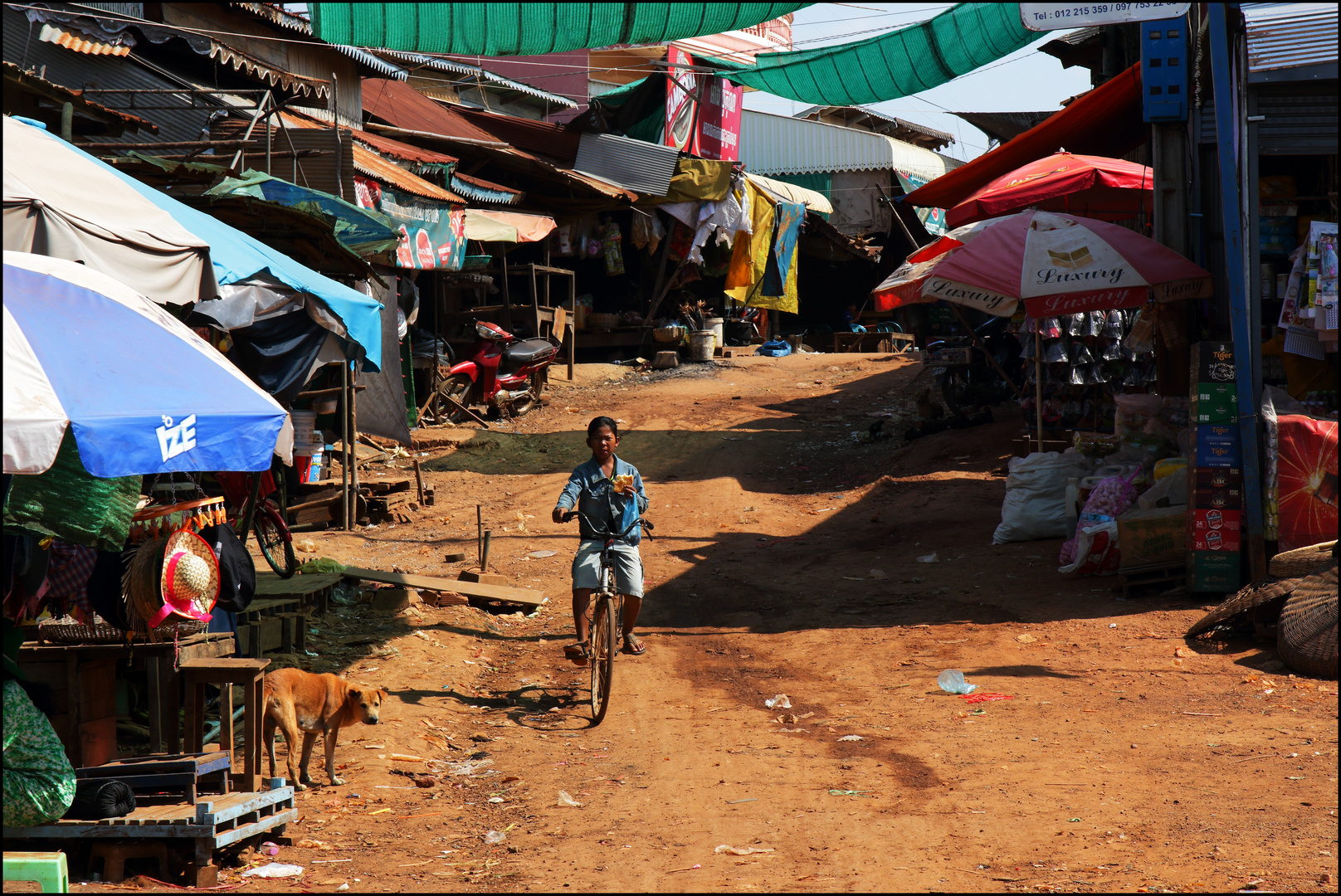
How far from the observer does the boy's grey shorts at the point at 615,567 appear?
7.19 m

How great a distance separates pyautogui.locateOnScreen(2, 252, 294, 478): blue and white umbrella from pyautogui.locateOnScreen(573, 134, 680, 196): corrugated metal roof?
17.1 meters

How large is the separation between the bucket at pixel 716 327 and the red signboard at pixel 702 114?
13.0 ft

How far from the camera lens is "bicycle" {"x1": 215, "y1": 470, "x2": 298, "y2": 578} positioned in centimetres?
721

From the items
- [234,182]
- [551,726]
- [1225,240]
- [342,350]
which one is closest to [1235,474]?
[1225,240]

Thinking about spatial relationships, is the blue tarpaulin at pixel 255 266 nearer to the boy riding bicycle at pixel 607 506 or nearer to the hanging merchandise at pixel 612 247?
the boy riding bicycle at pixel 607 506

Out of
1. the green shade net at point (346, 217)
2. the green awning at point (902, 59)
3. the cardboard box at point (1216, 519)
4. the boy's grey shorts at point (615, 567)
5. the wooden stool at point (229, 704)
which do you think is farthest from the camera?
the green awning at point (902, 59)

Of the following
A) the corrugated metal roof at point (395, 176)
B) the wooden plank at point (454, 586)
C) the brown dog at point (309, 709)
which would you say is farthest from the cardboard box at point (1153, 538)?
the corrugated metal roof at point (395, 176)

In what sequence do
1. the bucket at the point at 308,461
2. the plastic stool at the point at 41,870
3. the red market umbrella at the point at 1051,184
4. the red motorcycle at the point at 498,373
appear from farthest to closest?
the red motorcycle at the point at 498,373, the red market umbrella at the point at 1051,184, the bucket at the point at 308,461, the plastic stool at the point at 41,870

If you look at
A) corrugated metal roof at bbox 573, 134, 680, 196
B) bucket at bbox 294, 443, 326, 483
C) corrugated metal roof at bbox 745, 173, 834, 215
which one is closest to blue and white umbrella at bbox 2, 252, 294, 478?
bucket at bbox 294, 443, 326, 483

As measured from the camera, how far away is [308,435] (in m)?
10.7

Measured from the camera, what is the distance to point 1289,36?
756 centimetres

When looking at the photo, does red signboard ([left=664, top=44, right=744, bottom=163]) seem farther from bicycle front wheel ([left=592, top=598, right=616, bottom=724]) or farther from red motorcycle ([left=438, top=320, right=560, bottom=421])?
bicycle front wheel ([left=592, top=598, right=616, bottom=724])

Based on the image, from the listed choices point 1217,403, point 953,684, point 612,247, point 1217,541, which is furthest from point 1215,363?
point 612,247

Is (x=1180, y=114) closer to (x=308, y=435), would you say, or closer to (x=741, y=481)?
(x=741, y=481)
